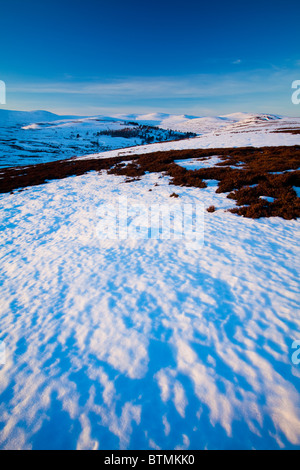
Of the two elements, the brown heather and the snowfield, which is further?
the brown heather

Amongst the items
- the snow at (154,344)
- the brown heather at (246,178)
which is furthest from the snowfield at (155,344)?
the brown heather at (246,178)

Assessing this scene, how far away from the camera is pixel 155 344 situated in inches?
154

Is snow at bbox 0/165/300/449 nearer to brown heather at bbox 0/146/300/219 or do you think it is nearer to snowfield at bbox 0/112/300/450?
snowfield at bbox 0/112/300/450

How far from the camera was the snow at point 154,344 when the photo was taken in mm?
2914

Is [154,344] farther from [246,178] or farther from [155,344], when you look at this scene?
[246,178]

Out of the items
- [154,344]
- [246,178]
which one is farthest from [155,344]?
[246,178]

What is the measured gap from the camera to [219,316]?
14.3 feet

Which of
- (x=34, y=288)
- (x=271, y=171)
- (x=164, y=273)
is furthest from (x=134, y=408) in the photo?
(x=271, y=171)

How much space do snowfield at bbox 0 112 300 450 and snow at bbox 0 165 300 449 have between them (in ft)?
0.07

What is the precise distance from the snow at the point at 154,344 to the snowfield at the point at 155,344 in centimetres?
2

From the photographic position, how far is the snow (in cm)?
291

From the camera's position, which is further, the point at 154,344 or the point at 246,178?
the point at 246,178

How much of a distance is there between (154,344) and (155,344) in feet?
0.07

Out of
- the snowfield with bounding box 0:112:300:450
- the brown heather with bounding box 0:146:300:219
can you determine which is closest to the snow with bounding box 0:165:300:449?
the snowfield with bounding box 0:112:300:450
